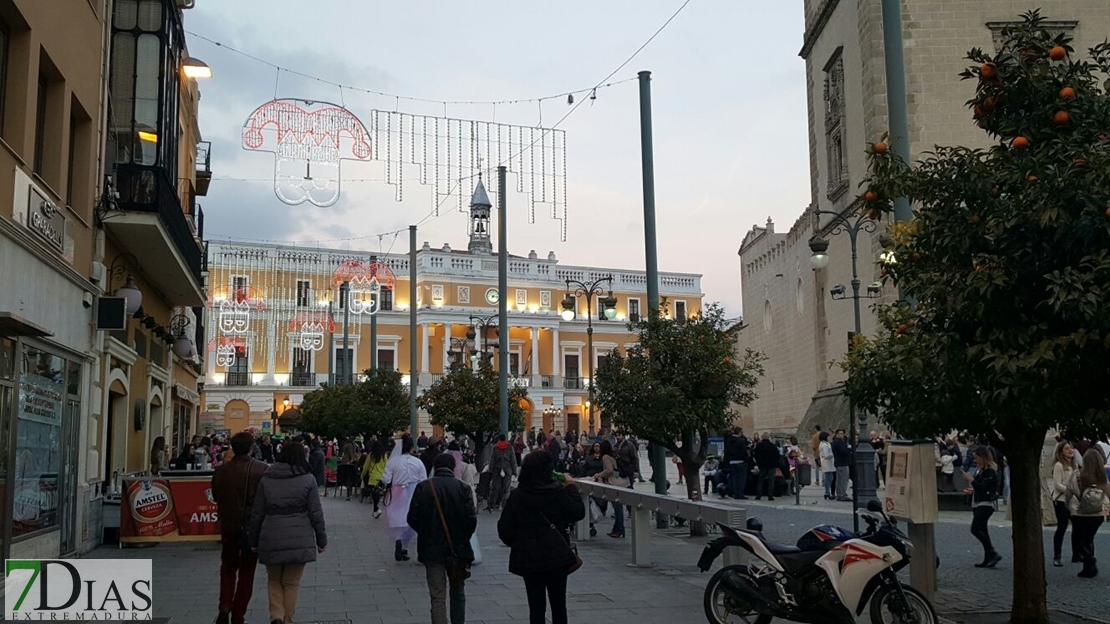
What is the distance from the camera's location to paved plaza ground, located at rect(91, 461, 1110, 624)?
9.52m

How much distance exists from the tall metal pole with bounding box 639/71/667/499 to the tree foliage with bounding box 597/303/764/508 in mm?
379

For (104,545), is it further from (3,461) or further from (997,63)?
(997,63)

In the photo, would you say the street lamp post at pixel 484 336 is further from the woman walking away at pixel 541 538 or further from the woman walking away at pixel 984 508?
the woman walking away at pixel 541 538

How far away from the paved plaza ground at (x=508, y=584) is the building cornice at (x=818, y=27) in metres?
23.5

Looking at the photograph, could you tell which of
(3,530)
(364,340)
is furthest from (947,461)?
(364,340)

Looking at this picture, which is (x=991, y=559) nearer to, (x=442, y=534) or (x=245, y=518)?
(x=442, y=534)

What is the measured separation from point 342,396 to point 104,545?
910 inches

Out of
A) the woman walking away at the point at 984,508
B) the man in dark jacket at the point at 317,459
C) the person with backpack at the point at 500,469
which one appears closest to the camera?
the woman walking away at the point at 984,508

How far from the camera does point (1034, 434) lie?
346 inches

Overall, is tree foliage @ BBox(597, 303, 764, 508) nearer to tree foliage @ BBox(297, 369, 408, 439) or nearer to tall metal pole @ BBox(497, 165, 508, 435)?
tall metal pole @ BBox(497, 165, 508, 435)

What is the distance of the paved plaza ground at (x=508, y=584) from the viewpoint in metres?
9.52

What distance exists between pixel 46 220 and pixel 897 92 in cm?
941

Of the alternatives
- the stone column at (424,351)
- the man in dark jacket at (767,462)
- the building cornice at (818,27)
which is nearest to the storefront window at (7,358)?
the man in dark jacket at (767,462)

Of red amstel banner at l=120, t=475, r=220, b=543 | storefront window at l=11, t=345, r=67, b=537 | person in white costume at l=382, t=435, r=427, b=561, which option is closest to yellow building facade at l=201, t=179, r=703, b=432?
red amstel banner at l=120, t=475, r=220, b=543
